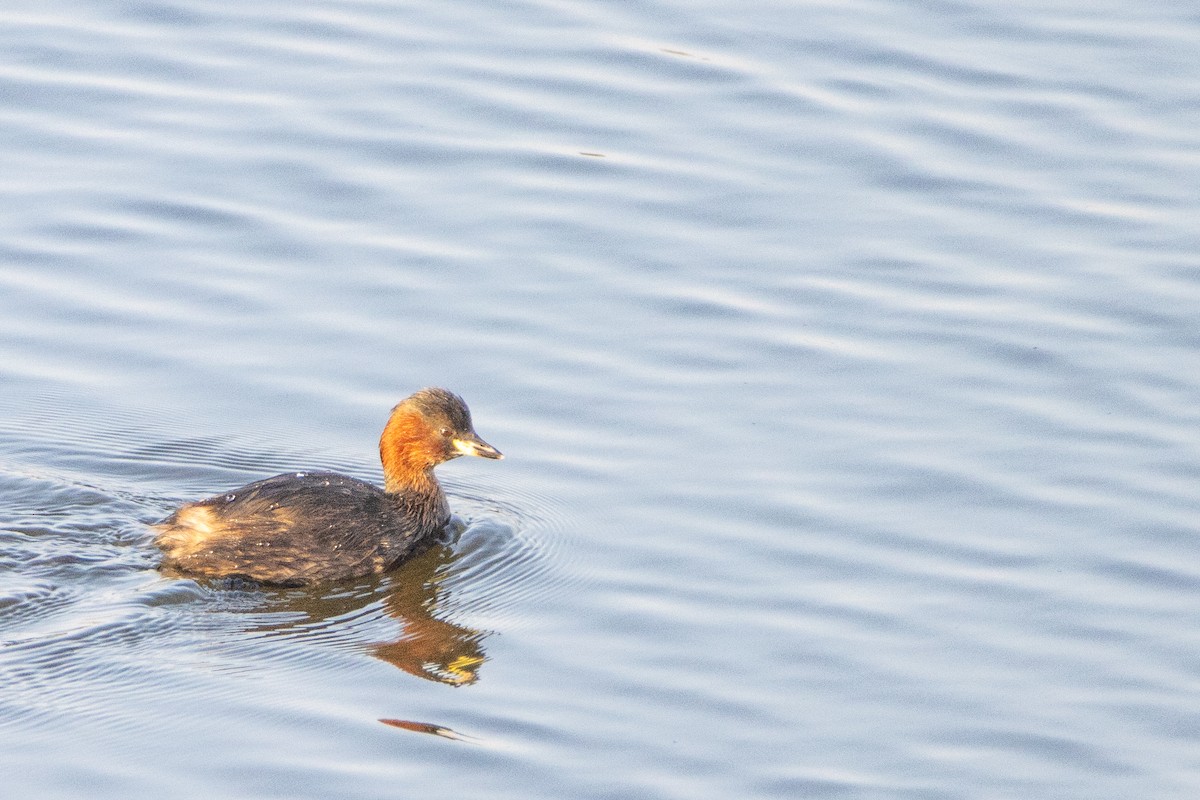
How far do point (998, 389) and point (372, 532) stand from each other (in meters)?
3.21

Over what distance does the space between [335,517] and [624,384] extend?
182 cm

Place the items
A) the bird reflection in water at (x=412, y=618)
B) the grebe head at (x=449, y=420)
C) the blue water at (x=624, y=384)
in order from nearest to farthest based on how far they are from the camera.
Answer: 1. the blue water at (x=624, y=384)
2. the bird reflection in water at (x=412, y=618)
3. the grebe head at (x=449, y=420)

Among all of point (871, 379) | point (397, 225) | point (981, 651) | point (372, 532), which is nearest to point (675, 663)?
point (981, 651)

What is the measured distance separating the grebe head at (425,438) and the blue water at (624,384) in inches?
12.0

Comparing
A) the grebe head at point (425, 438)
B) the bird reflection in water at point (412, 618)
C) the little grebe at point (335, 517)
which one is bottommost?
the bird reflection in water at point (412, 618)

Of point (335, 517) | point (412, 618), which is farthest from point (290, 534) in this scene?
point (412, 618)

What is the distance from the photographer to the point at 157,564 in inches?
377

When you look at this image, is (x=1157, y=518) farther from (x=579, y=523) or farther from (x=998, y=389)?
Result: (x=579, y=523)

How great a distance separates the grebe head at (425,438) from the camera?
1027 centimetres

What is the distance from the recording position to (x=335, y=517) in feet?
32.5

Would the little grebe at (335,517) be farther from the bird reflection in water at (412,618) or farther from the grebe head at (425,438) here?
the bird reflection in water at (412,618)

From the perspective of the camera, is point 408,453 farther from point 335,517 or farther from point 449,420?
point 335,517

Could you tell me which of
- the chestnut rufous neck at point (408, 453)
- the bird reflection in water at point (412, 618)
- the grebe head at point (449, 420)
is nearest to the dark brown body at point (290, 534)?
the bird reflection in water at point (412, 618)

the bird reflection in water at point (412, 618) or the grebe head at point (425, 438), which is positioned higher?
the grebe head at point (425, 438)
